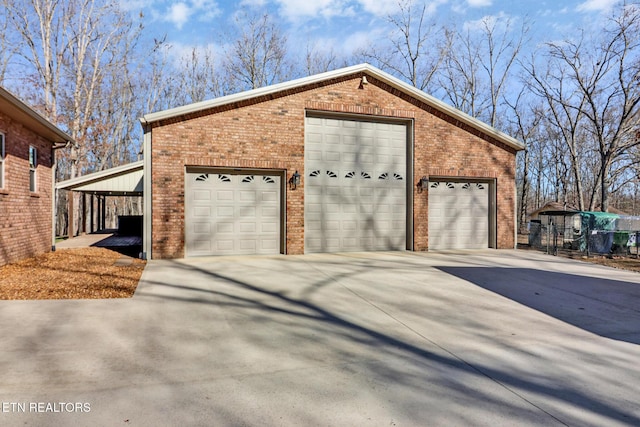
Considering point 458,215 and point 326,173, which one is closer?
point 326,173

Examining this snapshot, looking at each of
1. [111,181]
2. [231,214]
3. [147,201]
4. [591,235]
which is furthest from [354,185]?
[591,235]

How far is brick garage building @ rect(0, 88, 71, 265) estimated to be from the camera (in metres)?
7.79

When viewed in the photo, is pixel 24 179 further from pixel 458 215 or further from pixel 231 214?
pixel 458 215

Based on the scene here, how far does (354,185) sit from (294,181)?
6.66 feet

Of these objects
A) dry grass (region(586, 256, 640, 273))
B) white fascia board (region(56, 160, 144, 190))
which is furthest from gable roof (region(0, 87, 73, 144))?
dry grass (region(586, 256, 640, 273))

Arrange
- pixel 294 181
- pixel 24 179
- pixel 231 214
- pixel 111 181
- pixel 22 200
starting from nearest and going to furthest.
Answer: pixel 22 200, pixel 24 179, pixel 231 214, pixel 294 181, pixel 111 181

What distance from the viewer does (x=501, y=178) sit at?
12523 millimetres

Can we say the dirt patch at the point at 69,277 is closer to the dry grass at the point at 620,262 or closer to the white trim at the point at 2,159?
the white trim at the point at 2,159

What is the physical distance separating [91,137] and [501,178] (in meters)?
22.5

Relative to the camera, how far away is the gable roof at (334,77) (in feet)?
30.5

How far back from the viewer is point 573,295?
6273mm

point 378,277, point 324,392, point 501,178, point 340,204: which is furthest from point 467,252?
point 324,392

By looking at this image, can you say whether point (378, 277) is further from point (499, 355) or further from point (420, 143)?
point (420, 143)

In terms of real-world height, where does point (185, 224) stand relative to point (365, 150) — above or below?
below
